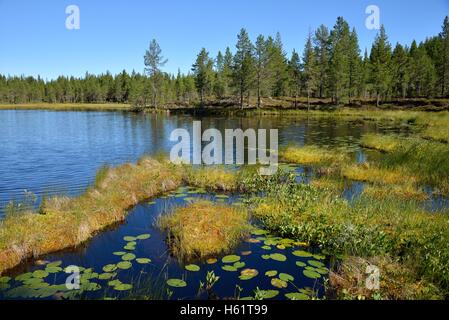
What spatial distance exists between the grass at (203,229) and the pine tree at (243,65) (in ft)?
219

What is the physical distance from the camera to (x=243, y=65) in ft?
252

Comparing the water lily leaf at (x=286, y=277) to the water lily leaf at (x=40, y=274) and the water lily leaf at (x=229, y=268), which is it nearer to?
the water lily leaf at (x=229, y=268)

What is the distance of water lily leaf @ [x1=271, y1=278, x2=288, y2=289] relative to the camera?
8953 mm

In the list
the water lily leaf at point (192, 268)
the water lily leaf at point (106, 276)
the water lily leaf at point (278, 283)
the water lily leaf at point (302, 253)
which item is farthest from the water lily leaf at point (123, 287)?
the water lily leaf at point (302, 253)

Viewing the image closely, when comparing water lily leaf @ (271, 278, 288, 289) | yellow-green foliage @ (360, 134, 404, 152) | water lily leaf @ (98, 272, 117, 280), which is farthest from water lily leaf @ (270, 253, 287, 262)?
yellow-green foliage @ (360, 134, 404, 152)

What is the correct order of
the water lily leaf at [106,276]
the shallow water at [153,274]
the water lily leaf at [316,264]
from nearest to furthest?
the shallow water at [153,274] → the water lily leaf at [106,276] → the water lily leaf at [316,264]

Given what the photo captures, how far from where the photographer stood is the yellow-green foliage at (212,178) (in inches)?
710

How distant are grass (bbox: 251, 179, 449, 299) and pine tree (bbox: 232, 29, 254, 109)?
65.0 metres

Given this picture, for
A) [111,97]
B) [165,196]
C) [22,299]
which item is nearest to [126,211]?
[165,196]

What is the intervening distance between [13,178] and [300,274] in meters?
17.9

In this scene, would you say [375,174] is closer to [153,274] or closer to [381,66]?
[153,274]

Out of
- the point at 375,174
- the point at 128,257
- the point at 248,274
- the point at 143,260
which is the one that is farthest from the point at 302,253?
the point at 375,174

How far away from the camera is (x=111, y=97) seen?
493 ft

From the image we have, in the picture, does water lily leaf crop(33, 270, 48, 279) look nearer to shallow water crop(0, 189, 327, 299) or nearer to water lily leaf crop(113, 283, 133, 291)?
shallow water crop(0, 189, 327, 299)
